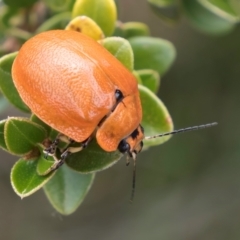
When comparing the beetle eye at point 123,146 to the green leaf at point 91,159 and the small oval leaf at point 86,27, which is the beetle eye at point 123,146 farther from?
the small oval leaf at point 86,27

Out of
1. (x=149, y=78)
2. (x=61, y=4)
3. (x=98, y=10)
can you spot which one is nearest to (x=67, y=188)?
(x=149, y=78)

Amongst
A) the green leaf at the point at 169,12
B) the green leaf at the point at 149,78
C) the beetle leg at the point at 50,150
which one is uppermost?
the beetle leg at the point at 50,150

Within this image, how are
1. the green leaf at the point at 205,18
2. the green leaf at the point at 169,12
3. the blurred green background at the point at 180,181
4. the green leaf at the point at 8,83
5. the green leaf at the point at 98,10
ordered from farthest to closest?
the blurred green background at the point at 180,181, the green leaf at the point at 169,12, the green leaf at the point at 205,18, the green leaf at the point at 98,10, the green leaf at the point at 8,83

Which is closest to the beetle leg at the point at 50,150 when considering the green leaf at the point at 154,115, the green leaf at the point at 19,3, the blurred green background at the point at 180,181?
the green leaf at the point at 154,115

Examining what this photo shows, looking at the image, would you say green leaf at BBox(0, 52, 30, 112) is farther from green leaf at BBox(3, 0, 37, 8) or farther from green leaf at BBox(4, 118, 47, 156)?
green leaf at BBox(3, 0, 37, 8)

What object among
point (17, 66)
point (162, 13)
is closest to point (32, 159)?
point (17, 66)

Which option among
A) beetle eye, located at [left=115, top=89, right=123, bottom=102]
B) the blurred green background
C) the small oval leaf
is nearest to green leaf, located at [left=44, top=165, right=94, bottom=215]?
beetle eye, located at [left=115, top=89, right=123, bottom=102]

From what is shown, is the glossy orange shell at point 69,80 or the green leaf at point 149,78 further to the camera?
the green leaf at point 149,78

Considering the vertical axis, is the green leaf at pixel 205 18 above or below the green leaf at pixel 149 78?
below
